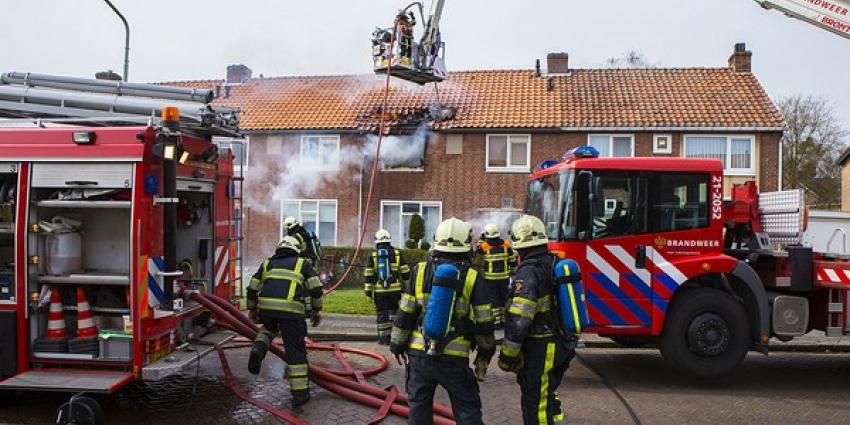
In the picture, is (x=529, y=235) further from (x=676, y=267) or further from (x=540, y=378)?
(x=676, y=267)

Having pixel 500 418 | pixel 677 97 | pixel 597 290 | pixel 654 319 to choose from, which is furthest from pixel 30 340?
pixel 677 97

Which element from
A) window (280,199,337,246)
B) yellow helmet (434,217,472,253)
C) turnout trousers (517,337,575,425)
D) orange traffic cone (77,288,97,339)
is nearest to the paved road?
orange traffic cone (77,288,97,339)

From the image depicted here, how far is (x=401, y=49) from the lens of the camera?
10.3 m

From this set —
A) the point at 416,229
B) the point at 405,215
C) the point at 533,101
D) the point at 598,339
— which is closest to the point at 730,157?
the point at 533,101

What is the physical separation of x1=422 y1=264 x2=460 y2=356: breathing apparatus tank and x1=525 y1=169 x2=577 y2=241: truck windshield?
2954 millimetres

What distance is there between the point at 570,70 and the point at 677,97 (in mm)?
3588

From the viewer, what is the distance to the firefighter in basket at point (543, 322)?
443 centimetres

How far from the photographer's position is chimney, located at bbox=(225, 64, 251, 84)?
69.6 ft

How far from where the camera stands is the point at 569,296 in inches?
177

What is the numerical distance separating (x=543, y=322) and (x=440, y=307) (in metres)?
0.89

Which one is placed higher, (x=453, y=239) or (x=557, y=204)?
(x=557, y=204)

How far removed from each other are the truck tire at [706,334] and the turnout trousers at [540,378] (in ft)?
9.13

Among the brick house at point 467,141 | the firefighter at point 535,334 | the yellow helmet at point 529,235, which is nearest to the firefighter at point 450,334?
the firefighter at point 535,334

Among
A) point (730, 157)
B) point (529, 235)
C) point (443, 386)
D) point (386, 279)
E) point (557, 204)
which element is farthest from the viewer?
point (730, 157)
